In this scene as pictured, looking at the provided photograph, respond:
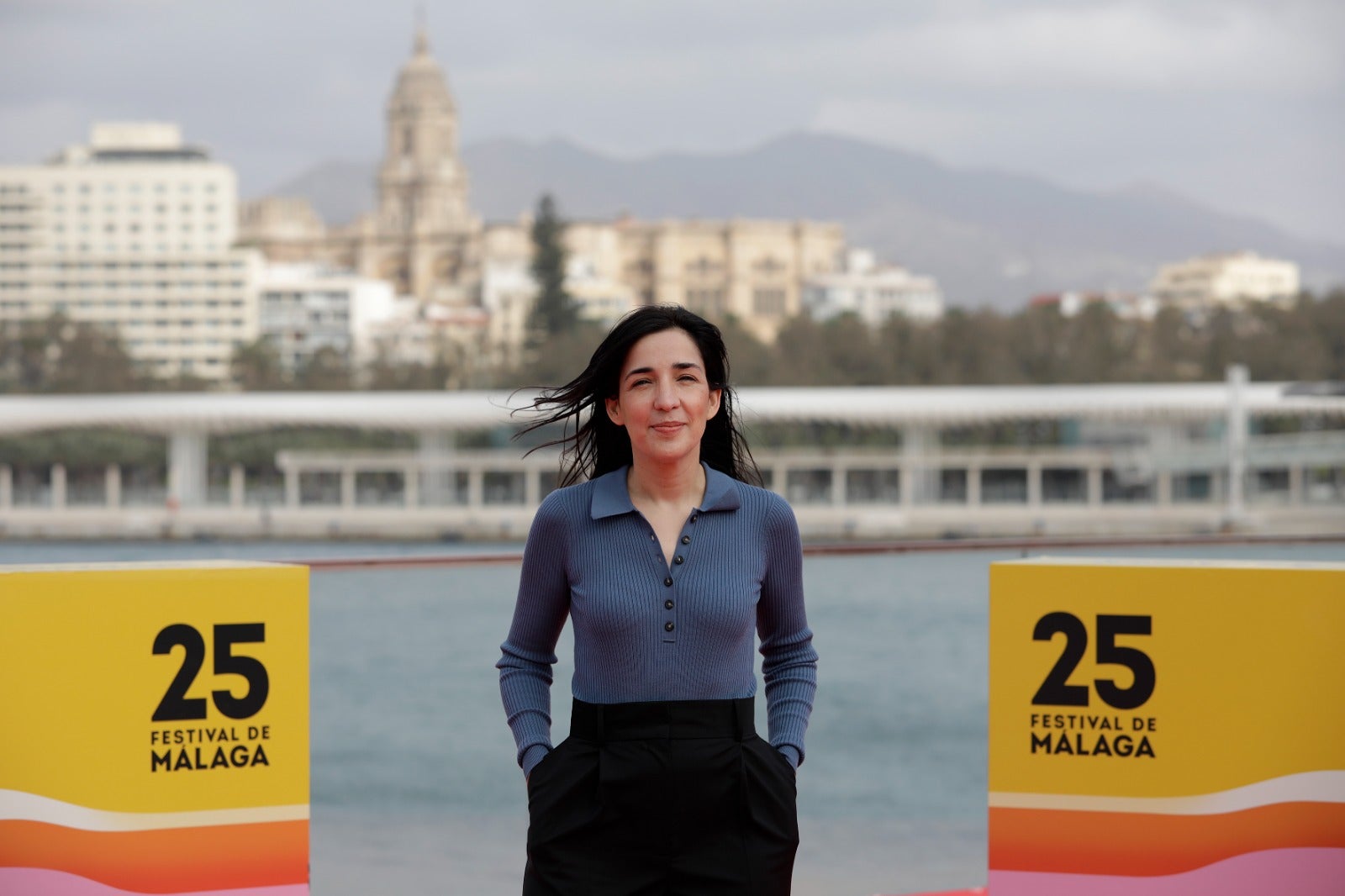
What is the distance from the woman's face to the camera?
5.27ft

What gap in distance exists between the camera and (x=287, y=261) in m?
102

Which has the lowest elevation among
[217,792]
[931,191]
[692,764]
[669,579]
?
[217,792]

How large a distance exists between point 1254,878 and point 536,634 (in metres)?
1.00

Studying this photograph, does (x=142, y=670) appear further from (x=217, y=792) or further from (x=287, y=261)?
(x=287, y=261)

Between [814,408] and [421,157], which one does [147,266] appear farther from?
[814,408]

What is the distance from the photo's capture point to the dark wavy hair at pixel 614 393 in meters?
1.65

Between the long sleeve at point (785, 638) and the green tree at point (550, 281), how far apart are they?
2214 inches

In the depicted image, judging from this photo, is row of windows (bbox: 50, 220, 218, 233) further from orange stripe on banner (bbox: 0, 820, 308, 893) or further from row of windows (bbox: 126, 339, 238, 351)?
orange stripe on banner (bbox: 0, 820, 308, 893)

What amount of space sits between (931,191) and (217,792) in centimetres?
20182

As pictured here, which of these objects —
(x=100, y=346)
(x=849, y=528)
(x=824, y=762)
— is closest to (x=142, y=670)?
(x=824, y=762)

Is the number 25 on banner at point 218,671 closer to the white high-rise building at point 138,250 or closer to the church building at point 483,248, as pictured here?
the church building at point 483,248

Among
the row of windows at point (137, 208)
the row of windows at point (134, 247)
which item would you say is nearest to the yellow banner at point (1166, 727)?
the row of windows at point (134, 247)

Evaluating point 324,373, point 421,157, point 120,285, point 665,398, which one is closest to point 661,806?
point 665,398

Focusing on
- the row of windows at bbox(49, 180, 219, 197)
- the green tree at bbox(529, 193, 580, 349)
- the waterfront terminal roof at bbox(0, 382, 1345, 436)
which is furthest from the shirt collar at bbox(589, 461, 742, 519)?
the row of windows at bbox(49, 180, 219, 197)
